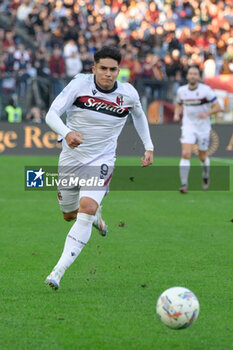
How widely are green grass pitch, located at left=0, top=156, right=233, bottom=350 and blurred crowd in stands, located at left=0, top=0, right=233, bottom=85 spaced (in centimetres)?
1235

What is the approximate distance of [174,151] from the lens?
23484 mm

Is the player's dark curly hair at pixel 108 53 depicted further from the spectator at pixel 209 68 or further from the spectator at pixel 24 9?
the spectator at pixel 24 9

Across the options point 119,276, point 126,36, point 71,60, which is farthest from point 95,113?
point 126,36

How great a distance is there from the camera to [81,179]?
7.27 m

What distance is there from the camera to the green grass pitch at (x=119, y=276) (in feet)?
17.4

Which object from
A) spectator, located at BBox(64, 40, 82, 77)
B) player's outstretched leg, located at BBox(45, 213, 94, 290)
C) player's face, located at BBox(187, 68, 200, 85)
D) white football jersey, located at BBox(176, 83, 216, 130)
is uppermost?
player's outstretched leg, located at BBox(45, 213, 94, 290)

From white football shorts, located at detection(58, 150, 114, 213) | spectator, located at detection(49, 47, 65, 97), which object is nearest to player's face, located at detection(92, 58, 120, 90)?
white football shorts, located at detection(58, 150, 114, 213)

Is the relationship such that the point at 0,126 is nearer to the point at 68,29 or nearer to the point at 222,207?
the point at 68,29

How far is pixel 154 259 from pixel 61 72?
17.6 meters

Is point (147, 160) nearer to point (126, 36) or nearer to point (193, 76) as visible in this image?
point (193, 76)

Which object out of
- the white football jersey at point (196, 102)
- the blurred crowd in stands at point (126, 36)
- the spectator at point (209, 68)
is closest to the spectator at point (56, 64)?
the blurred crowd in stands at point (126, 36)

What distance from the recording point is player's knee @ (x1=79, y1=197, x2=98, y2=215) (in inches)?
270

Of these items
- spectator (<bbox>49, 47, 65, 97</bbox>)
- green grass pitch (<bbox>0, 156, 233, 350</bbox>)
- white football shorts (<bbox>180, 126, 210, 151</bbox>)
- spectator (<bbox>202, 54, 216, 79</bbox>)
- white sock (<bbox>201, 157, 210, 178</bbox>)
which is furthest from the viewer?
spectator (<bbox>202, 54, 216, 79</bbox>)

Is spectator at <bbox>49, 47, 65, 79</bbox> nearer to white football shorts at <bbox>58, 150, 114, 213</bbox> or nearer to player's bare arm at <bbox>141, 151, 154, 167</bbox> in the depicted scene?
white football shorts at <bbox>58, 150, 114, 213</bbox>
